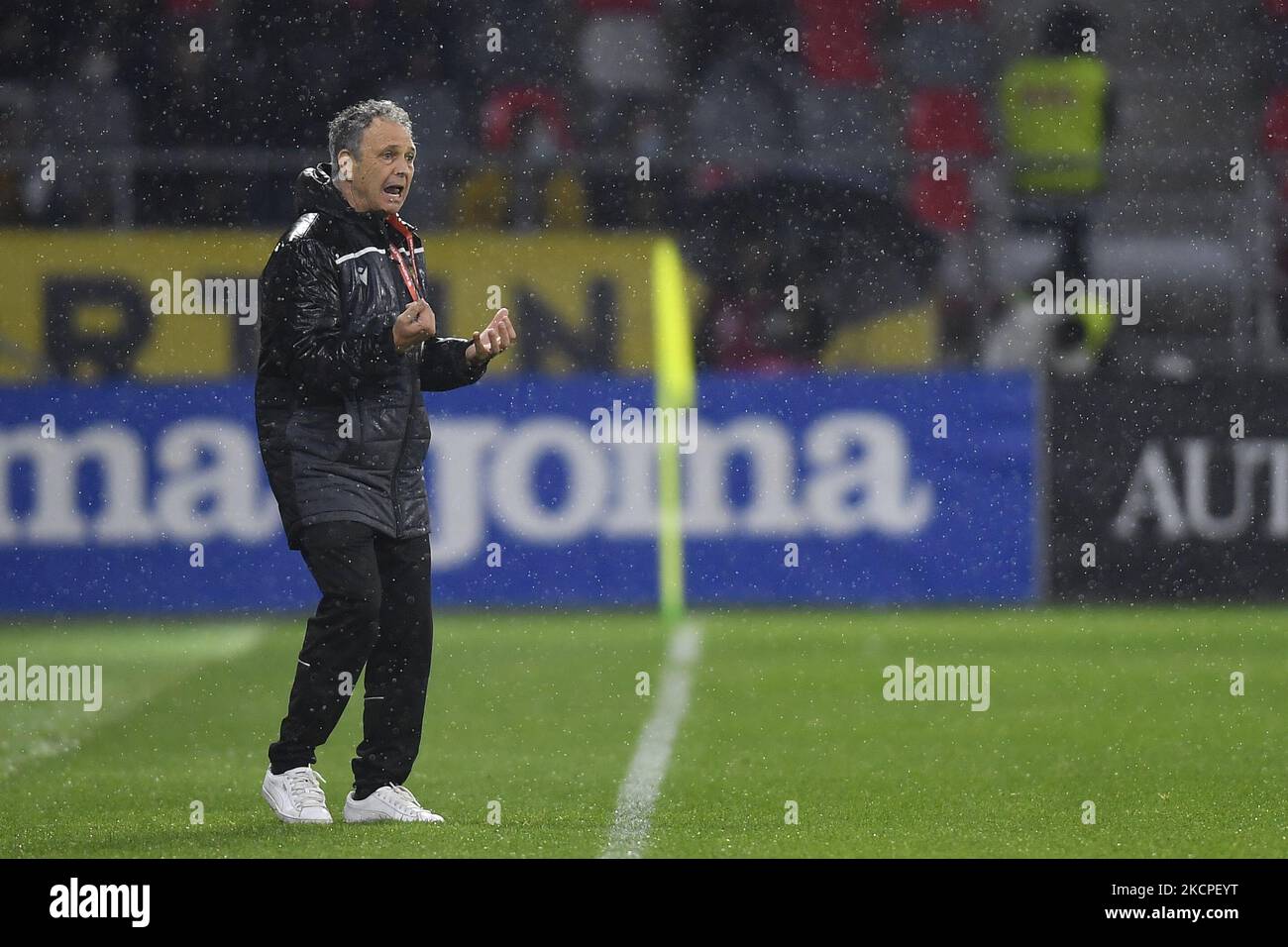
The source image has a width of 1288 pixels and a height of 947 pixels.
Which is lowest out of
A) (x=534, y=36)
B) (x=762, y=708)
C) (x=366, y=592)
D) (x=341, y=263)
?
(x=762, y=708)

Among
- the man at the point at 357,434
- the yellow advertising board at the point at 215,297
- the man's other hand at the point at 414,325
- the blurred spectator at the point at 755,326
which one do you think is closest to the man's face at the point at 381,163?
the man at the point at 357,434

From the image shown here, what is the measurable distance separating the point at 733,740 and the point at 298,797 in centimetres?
239

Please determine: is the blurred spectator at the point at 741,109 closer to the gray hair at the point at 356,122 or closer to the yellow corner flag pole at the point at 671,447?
the yellow corner flag pole at the point at 671,447

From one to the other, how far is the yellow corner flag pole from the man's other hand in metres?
6.74

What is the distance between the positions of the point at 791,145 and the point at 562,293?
2.92 metres

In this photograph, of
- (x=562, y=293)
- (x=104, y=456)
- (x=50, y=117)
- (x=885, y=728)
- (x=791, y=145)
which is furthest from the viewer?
(x=791, y=145)

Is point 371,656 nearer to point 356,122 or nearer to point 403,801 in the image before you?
point 403,801

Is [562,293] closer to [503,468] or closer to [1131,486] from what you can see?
[503,468]

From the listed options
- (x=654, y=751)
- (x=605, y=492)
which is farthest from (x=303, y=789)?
(x=605, y=492)

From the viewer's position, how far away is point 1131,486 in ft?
40.5

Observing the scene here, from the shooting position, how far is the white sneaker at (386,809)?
5.79 meters

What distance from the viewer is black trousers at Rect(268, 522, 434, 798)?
18.6 ft
